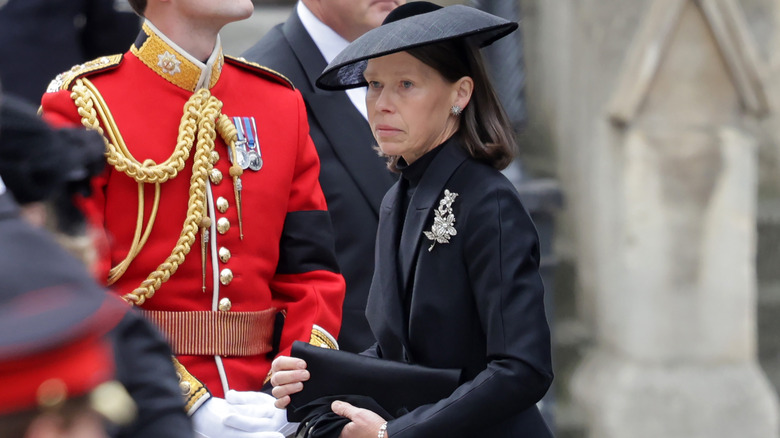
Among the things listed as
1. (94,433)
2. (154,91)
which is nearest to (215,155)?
(154,91)

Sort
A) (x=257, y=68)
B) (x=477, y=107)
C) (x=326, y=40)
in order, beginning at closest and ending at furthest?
1. (x=477, y=107)
2. (x=257, y=68)
3. (x=326, y=40)

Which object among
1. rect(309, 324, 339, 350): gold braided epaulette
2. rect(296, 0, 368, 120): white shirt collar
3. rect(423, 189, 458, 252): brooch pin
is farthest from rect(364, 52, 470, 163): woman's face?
rect(296, 0, 368, 120): white shirt collar

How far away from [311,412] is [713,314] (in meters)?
2.91

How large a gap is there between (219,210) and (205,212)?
1.5 inches

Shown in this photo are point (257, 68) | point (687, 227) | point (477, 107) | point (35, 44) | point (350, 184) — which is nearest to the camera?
point (477, 107)

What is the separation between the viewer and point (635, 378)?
4.85m

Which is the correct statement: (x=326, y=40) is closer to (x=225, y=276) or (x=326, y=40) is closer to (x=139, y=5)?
(x=139, y=5)

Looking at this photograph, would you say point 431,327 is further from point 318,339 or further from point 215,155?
point 215,155

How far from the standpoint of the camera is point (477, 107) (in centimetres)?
238

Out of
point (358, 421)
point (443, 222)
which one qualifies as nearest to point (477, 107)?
point (443, 222)

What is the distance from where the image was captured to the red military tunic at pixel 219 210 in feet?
8.20

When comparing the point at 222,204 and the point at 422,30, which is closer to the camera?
the point at 422,30

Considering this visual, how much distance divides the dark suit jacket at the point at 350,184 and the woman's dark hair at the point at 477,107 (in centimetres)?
79

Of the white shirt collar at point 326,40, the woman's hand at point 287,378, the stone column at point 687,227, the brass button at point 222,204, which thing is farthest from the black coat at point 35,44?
the stone column at point 687,227
